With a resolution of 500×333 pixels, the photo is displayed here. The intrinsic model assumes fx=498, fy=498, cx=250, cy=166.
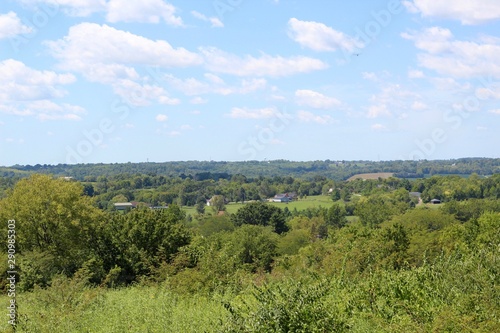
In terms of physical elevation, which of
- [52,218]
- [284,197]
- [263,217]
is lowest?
[284,197]

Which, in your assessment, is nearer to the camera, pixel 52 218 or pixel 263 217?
pixel 52 218

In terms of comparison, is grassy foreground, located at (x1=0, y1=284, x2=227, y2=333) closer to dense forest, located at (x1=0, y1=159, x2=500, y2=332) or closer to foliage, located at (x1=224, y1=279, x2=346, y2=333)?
dense forest, located at (x1=0, y1=159, x2=500, y2=332)

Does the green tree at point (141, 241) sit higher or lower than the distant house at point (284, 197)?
higher

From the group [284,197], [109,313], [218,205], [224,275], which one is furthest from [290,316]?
[284,197]

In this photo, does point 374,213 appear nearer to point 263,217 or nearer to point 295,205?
point 263,217

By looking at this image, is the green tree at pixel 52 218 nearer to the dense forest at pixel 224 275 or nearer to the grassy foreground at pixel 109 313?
the dense forest at pixel 224 275

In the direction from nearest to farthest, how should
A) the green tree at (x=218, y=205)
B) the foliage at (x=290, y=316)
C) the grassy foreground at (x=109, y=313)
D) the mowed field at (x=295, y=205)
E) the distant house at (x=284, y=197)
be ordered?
the foliage at (x=290, y=316), the grassy foreground at (x=109, y=313), the green tree at (x=218, y=205), the mowed field at (x=295, y=205), the distant house at (x=284, y=197)

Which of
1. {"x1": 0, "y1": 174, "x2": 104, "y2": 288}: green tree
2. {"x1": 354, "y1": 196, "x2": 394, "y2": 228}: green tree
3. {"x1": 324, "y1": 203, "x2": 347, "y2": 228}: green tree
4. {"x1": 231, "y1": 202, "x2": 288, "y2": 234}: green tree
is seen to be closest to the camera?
{"x1": 0, "y1": 174, "x2": 104, "y2": 288}: green tree

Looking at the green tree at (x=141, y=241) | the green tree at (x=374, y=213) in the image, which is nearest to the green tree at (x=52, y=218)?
the green tree at (x=141, y=241)

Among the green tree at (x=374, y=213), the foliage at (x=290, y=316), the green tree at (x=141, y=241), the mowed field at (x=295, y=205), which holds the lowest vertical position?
the mowed field at (x=295, y=205)

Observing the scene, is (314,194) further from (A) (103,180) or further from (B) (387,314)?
(B) (387,314)

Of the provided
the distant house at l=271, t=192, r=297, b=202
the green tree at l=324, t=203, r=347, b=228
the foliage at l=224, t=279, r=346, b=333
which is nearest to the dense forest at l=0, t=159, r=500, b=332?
the foliage at l=224, t=279, r=346, b=333

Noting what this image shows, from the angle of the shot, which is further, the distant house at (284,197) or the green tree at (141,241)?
the distant house at (284,197)

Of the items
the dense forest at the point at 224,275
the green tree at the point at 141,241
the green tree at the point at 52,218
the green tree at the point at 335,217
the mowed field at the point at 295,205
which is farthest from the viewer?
the mowed field at the point at 295,205
